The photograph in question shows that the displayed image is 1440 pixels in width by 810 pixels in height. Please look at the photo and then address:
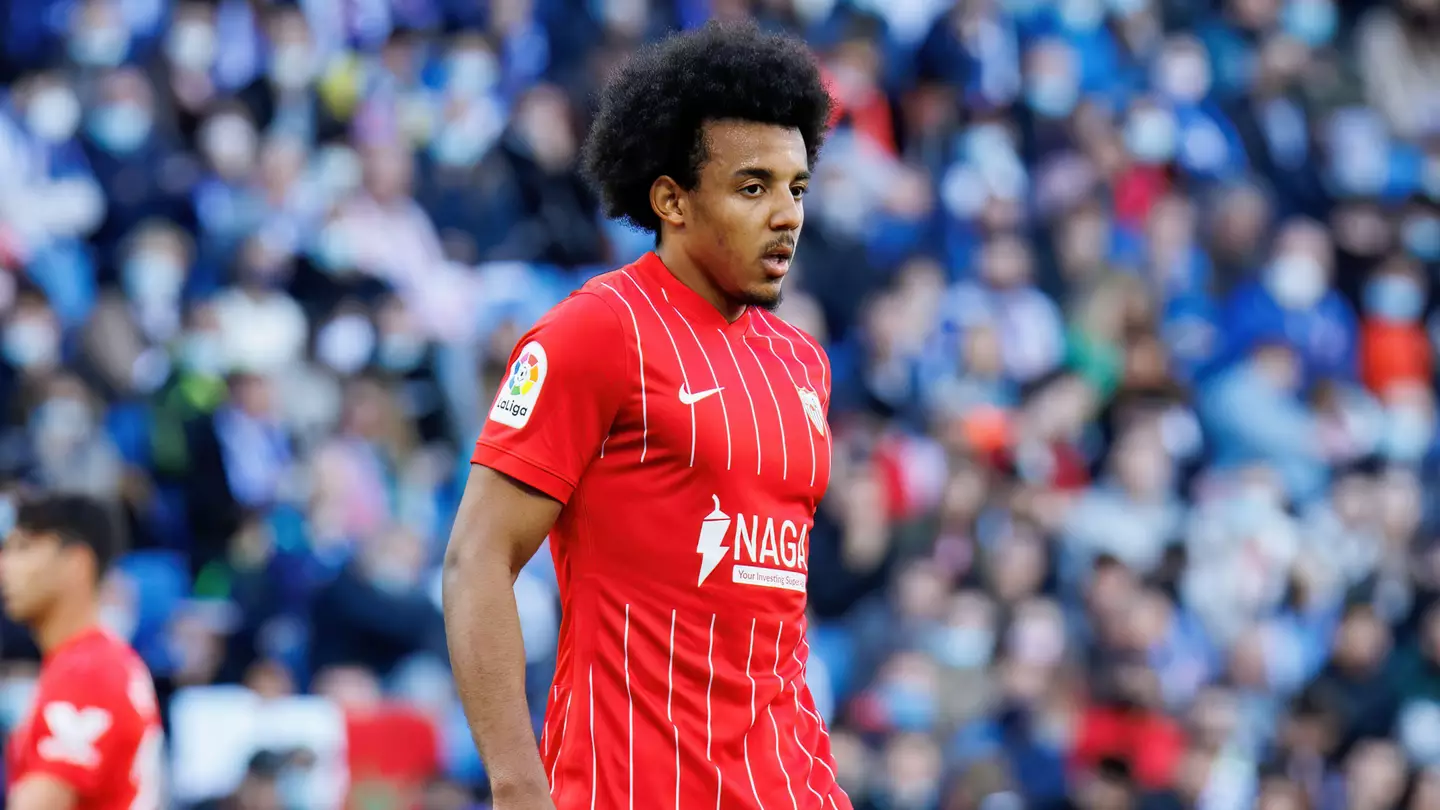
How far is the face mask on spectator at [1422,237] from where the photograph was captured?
13766 mm

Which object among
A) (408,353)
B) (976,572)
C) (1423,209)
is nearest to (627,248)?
(408,353)

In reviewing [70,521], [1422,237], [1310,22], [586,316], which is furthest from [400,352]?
[1310,22]

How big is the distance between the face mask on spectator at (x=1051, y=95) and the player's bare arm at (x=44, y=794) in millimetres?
10119

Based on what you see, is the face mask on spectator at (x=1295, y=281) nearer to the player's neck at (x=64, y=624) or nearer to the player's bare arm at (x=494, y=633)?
the player's neck at (x=64, y=624)

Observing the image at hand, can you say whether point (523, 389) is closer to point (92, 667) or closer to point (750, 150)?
point (750, 150)

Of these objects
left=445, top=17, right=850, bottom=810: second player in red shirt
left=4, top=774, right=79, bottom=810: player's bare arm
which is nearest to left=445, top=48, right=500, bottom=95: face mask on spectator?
left=4, top=774, right=79, bottom=810: player's bare arm

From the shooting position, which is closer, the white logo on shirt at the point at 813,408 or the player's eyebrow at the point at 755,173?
the player's eyebrow at the point at 755,173

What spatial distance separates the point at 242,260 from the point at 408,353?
1076 millimetres

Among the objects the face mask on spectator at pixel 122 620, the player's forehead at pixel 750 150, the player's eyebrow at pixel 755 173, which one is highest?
the player's forehead at pixel 750 150

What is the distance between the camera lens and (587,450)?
3477 millimetres

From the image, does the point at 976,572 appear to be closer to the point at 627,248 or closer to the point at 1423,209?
the point at 627,248

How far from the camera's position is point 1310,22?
613 inches

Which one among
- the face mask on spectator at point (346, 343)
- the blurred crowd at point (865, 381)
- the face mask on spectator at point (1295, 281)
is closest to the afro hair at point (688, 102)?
the blurred crowd at point (865, 381)

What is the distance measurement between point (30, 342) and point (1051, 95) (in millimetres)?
7611
